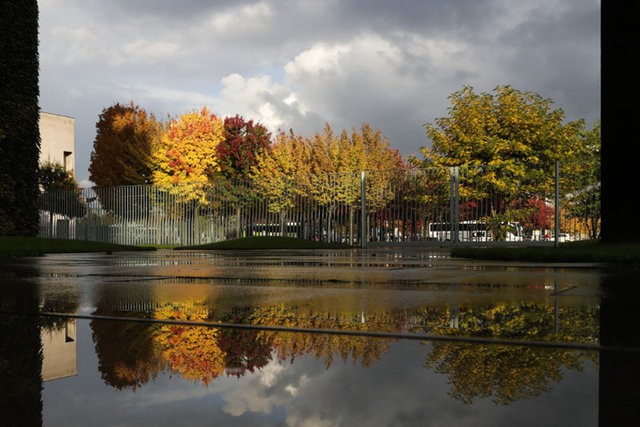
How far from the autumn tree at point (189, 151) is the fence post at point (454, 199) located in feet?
77.3

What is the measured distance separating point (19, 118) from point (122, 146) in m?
29.1

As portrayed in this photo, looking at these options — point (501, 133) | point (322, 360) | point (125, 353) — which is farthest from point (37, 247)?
point (501, 133)

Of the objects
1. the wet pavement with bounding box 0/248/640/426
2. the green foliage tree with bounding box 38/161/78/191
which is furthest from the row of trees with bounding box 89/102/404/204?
the wet pavement with bounding box 0/248/640/426

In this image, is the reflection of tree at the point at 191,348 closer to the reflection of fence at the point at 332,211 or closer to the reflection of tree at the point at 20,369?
the reflection of tree at the point at 20,369

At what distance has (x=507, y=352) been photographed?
8.82 feet

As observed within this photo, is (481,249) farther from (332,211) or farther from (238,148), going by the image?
(238,148)

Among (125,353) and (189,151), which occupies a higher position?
(189,151)

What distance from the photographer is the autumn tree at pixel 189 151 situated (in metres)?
42.3

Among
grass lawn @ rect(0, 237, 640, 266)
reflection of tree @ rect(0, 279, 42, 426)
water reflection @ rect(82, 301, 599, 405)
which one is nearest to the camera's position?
reflection of tree @ rect(0, 279, 42, 426)

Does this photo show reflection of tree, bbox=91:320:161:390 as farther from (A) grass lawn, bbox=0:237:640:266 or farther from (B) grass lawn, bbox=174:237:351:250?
(B) grass lawn, bbox=174:237:351:250

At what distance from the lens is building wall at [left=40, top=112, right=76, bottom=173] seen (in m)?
46.3

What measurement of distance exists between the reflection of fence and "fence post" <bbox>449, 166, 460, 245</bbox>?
1.4 inches

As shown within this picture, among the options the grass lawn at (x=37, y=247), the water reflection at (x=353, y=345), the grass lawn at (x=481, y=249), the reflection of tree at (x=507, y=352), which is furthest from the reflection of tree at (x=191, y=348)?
the grass lawn at (x=37, y=247)

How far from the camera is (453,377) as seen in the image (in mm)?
2297
